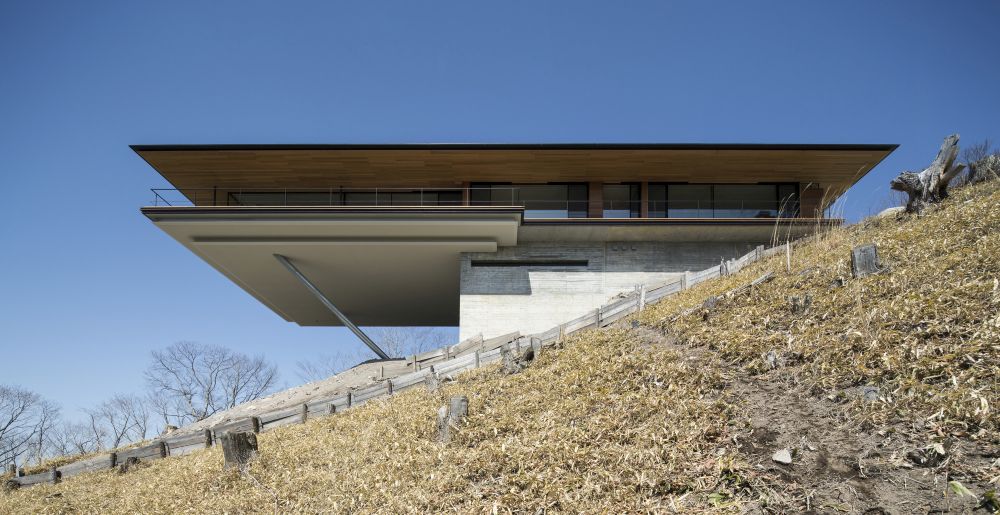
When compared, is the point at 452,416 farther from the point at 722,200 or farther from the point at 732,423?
the point at 722,200

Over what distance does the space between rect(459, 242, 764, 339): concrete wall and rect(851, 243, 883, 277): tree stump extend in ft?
51.2

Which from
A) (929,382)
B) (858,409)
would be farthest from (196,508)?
(929,382)

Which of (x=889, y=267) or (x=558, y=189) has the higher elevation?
(x=558, y=189)

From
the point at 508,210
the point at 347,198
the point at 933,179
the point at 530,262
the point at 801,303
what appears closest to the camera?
the point at 801,303

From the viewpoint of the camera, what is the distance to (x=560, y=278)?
25641 millimetres

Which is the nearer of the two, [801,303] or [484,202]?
[801,303]

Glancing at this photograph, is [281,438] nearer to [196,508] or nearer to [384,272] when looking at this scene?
[196,508]

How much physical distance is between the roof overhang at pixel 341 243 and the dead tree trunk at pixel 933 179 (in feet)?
41.8

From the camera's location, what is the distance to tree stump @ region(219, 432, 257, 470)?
32.3 feet

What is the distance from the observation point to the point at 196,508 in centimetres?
874

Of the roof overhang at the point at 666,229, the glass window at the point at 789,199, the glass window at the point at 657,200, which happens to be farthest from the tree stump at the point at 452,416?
the glass window at the point at 789,199

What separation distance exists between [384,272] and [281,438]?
16324 mm

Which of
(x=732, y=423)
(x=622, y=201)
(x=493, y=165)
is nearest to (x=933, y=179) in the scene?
(x=732, y=423)

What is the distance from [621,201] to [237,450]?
19519 millimetres
